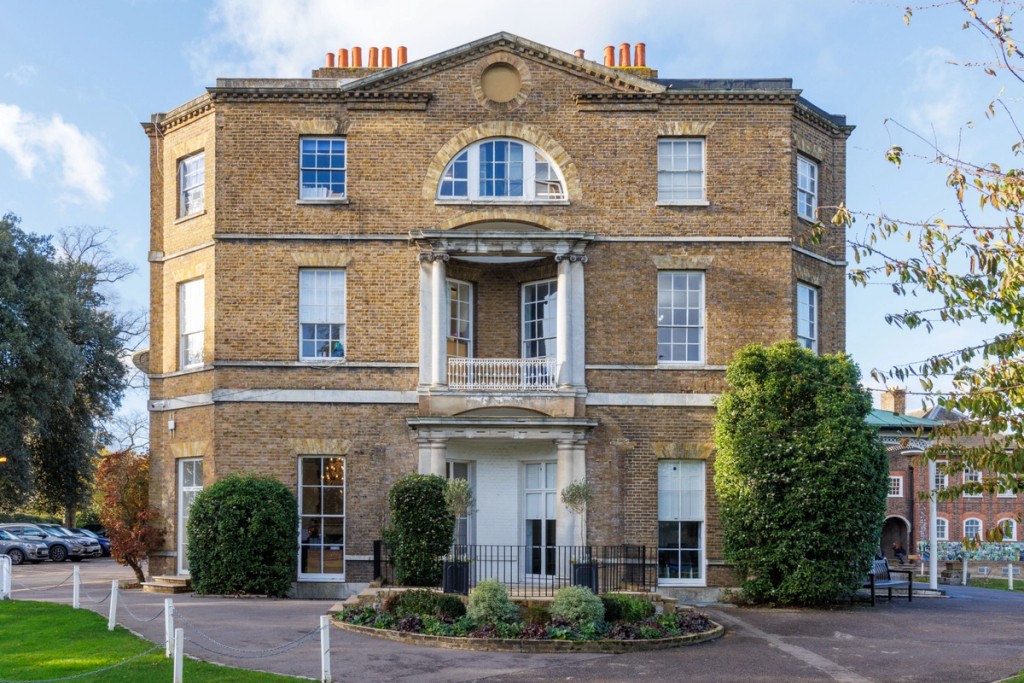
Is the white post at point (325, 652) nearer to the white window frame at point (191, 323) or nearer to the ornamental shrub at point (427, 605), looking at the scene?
the ornamental shrub at point (427, 605)

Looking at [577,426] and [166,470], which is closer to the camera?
[577,426]

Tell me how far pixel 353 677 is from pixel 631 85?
15.6 metres

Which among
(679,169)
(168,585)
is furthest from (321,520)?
(679,169)

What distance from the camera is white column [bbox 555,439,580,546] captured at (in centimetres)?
2436

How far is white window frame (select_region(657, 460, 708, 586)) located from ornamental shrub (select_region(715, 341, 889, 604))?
3.61 feet

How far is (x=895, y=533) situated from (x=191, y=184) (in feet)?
150

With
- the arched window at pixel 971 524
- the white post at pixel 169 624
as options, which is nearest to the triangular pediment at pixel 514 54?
the white post at pixel 169 624

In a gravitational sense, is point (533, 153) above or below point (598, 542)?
above

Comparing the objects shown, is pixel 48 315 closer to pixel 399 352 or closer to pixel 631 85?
pixel 399 352

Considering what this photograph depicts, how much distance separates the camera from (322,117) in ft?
86.1

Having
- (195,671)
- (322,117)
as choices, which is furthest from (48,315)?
(195,671)

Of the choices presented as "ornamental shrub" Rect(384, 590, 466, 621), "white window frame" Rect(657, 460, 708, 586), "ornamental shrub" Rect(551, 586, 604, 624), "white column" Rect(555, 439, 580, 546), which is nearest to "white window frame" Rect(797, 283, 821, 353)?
"white window frame" Rect(657, 460, 708, 586)

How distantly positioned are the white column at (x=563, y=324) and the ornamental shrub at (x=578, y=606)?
7.21m

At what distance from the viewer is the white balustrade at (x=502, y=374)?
2530cm
